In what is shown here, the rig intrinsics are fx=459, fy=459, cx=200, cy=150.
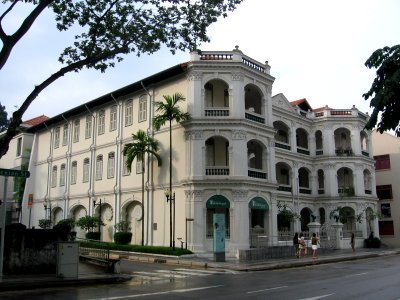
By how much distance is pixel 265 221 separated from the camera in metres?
32.3

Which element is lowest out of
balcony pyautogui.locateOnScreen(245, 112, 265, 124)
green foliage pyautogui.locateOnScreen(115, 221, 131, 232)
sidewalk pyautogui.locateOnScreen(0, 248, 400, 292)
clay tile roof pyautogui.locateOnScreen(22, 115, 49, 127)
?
sidewalk pyautogui.locateOnScreen(0, 248, 400, 292)

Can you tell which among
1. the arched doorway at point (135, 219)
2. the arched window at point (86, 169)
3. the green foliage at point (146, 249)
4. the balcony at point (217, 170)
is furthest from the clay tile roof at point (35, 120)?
the balcony at point (217, 170)

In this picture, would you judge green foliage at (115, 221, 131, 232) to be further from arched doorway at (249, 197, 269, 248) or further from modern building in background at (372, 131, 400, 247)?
modern building in background at (372, 131, 400, 247)

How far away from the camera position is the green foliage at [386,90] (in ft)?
21.6

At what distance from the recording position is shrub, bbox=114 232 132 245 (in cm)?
3275

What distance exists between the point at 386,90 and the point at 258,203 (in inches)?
988

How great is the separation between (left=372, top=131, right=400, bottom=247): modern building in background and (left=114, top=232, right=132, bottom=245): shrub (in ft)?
98.4

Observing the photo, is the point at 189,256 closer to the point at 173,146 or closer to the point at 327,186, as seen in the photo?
the point at 173,146

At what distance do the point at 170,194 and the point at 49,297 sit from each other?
1802 cm

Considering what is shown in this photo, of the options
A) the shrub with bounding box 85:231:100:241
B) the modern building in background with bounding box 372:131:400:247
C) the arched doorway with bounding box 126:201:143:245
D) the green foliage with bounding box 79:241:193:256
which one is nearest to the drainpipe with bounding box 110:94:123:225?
the arched doorway with bounding box 126:201:143:245

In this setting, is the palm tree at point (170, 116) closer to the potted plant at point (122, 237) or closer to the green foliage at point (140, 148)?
the green foliage at point (140, 148)

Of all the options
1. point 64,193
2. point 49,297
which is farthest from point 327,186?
point 49,297

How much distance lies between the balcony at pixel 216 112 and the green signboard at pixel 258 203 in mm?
6030

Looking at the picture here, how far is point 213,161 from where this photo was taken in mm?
32031
